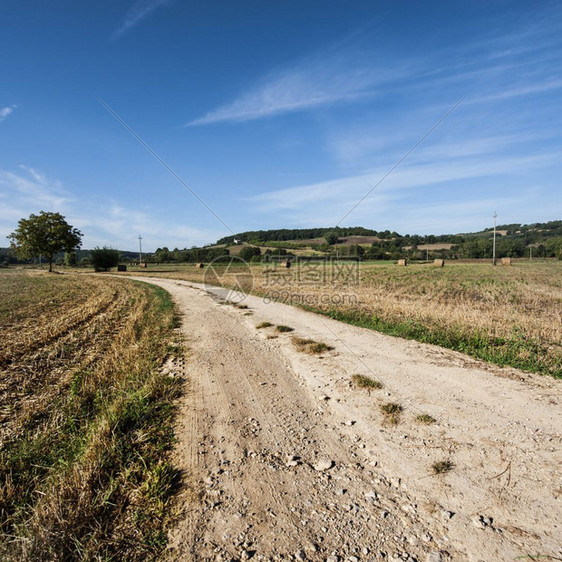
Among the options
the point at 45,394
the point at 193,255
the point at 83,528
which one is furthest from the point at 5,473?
the point at 193,255

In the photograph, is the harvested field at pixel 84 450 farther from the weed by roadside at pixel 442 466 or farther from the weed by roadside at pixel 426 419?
the weed by roadside at pixel 426 419

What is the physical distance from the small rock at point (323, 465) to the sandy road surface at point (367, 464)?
0.02 meters

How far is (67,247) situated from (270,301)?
67.4 metres

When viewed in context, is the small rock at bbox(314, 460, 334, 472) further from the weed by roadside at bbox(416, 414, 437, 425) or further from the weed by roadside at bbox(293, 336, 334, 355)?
the weed by roadside at bbox(293, 336, 334, 355)

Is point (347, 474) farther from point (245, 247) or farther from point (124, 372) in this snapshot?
point (245, 247)

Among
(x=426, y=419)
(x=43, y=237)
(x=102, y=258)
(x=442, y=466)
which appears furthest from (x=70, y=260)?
(x=442, y=466)

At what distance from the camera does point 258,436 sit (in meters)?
5.04

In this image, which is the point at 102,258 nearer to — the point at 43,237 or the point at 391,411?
the point at 43,237

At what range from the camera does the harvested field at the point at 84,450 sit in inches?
124

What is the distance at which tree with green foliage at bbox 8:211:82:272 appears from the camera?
65.6m

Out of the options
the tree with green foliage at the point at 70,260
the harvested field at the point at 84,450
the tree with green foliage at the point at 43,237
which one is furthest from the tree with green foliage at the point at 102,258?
the harvested field at the point at 84,450

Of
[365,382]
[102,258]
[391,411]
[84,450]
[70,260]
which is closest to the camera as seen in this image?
[84,450]

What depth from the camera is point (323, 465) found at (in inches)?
170

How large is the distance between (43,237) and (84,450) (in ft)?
256
